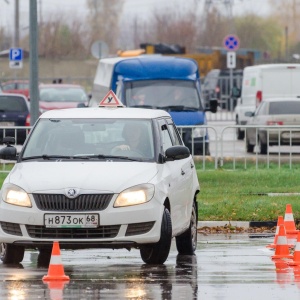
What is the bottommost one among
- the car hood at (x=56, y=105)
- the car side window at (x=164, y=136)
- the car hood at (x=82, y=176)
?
the car hood at (x=56, y=105)

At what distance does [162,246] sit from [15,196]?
1.49 metres

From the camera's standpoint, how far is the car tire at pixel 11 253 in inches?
559

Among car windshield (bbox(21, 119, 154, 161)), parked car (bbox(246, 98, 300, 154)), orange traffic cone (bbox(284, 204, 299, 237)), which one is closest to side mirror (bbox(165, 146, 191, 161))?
car windshield (bbox(21, 119, 154, 161))

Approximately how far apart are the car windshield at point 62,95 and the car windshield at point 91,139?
3158cm

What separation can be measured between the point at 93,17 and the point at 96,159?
14239 cm

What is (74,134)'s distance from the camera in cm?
1473

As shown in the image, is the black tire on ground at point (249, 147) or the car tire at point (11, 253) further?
the black tire on ground at point (249, 147)

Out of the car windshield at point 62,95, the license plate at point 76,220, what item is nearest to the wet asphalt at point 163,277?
the license plate at point 76,220

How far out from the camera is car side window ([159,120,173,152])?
14994 millimetres

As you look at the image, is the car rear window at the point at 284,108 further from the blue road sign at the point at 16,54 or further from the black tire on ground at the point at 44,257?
the black tire on ground at the point at 44,257

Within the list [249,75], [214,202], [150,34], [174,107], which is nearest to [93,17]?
[150,34]

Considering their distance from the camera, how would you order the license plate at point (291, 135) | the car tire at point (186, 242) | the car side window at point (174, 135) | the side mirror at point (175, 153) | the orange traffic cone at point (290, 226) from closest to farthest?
1. the side mirror at point (175, 153)
2. the car tire at point (186, 242)
3. the car side window at point (174, 135)
4. the orange traffic cone at point (290, 226)
5. the license plate at point (291, 135)

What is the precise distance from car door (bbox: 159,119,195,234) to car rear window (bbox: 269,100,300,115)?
20.5 meters

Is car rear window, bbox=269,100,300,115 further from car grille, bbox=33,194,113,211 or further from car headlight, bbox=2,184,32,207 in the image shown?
car grille, bbox=33,194,113,211
